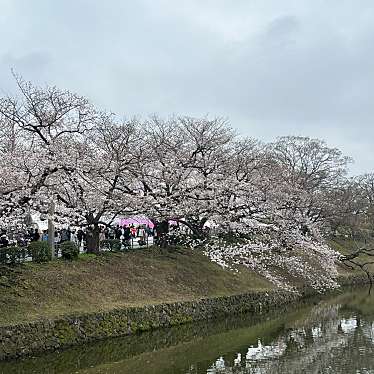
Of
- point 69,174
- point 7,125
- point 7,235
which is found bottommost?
point 7,235

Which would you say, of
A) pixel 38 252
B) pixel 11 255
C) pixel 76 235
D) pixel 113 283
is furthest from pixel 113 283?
pixel 76 235

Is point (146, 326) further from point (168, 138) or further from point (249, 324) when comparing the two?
point (168, 138)

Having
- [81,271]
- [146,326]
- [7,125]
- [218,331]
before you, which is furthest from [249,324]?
[7,125]

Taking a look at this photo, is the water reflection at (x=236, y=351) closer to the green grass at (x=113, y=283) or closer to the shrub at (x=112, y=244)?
the green grass at (x=113, y=283)

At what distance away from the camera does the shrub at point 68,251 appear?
72.1ft

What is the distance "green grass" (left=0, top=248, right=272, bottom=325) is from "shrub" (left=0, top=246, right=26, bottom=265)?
0.46 m

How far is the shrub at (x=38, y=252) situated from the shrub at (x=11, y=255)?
400 mm

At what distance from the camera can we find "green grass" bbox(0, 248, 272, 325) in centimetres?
1795

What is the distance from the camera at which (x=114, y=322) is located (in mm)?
18844

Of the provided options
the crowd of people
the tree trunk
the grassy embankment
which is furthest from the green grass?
the crowd of people

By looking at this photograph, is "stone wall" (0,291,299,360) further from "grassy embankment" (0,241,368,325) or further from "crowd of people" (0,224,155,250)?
"crowd of people" (0,224,155,250)

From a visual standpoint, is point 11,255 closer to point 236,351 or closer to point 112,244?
point 112,244

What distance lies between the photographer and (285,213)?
30859mm

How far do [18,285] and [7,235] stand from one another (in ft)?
11.5
